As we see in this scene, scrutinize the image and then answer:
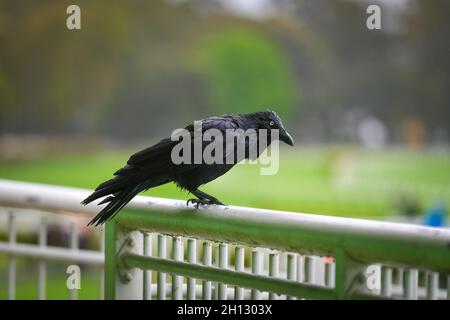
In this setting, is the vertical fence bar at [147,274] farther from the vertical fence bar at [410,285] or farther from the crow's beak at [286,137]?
the vertical fence bar at [410,285]

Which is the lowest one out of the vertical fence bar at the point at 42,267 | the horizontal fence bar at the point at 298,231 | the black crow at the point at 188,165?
the vertical fence bar at the point at 42,267

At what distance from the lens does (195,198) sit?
128 centimetres

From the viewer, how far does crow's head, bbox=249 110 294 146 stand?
1.30 metres

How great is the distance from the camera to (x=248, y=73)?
23.3 feet

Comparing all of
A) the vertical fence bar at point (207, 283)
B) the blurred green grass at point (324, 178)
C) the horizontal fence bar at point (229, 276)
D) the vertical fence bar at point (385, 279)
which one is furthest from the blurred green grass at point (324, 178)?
the vertical fence bar at point (385, 279)

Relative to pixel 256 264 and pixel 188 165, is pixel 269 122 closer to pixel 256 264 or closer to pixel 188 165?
pixel 188 165

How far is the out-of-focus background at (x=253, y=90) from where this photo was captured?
21.6 feet

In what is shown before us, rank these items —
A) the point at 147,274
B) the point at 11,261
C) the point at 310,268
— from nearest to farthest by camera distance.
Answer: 1. the point at 310,268
2. the point at 147,274
3. the point at 11,261

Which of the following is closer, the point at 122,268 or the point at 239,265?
the point at 239,265

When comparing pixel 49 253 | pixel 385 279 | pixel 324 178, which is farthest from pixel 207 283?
pixel 324 178

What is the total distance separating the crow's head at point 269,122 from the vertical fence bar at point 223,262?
0.31 m

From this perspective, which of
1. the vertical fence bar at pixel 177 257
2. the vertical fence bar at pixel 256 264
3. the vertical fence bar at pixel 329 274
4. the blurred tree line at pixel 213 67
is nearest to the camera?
the vertical fence bar at pixel 329 274

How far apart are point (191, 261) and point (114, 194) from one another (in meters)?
0.17
